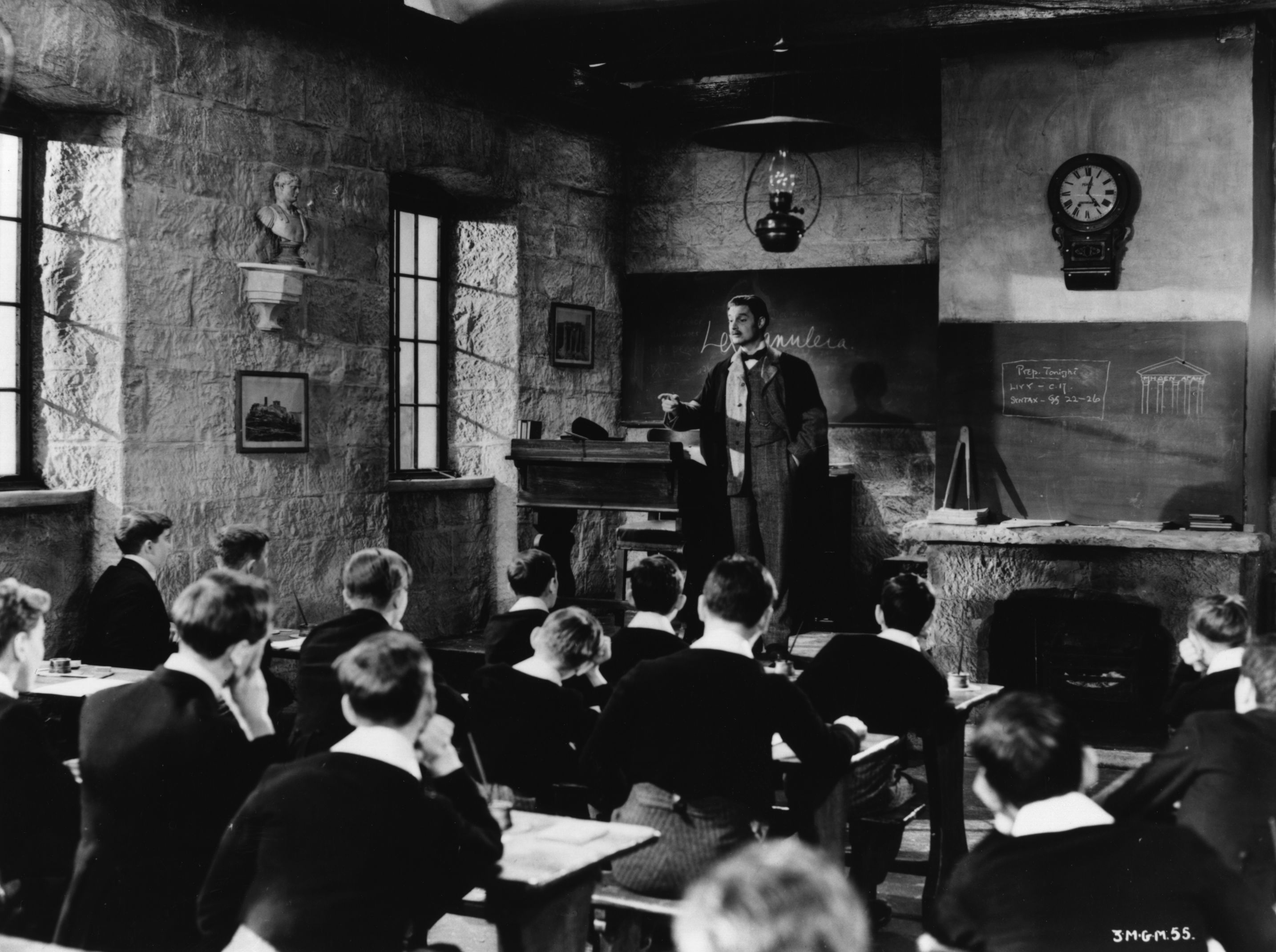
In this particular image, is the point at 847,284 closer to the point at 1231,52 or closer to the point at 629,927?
the point at 1231,52

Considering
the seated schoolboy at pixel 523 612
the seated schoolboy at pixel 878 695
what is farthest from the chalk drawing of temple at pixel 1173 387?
the seated schoolboy at pixel 523 612

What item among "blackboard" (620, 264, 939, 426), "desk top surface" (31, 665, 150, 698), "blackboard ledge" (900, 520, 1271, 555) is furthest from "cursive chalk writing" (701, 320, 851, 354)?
"desk top surface" (31, 665, 150, 698)

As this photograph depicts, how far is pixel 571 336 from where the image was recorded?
29.9 feet

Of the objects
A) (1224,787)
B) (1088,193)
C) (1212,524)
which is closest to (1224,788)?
(1224,787)

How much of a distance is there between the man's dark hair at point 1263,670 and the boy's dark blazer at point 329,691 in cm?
180

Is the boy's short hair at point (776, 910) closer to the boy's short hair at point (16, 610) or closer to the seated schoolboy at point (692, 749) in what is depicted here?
the seated schoolboy at point (692, 749)

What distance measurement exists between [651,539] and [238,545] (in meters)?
2.98

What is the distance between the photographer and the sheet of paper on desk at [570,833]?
2924mm

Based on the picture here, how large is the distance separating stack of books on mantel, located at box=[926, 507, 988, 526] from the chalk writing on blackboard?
63 centimetres

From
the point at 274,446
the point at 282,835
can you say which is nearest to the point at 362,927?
the point at 282,835

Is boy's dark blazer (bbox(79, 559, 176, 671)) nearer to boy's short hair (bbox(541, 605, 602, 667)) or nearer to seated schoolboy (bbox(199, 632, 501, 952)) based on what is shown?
boy's short hair (bbox(541, 605, 602, 667))

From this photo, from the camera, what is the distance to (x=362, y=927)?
94.7 inches

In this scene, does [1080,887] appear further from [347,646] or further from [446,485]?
[446,485]

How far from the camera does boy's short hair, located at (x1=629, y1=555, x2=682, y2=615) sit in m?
4.39
